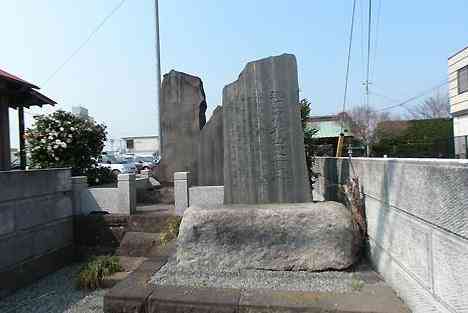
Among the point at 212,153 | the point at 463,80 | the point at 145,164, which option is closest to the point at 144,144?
the point at 145,164

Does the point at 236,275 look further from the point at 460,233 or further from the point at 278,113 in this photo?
the point at 460,233

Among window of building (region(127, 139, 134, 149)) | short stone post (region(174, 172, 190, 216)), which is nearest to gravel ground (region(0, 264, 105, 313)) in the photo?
short stone post (region(174, 172, 190, 216))

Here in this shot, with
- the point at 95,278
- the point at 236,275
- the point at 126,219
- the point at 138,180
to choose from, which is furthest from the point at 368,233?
the point at 138,180

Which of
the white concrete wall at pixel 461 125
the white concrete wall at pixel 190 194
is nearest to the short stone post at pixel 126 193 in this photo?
the white concrete wall at pixel 190 194

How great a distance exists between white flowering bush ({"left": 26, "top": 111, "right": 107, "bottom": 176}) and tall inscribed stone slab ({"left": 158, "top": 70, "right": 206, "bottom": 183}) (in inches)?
77.1

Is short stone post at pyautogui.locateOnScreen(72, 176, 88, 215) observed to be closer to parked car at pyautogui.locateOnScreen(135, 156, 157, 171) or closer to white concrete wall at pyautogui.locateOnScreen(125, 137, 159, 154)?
parked car at pyautogui.locateOnScreen(135, 156, 157, 171)

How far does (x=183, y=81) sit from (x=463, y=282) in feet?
29.1

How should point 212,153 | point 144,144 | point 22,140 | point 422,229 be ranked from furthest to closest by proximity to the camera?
point 144,144 → point 22,140 → point 212,153 → point 422,229

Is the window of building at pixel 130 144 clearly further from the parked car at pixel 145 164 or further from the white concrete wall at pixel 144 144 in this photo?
the parked car at pixel 145 164

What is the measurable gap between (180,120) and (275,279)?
685 centimetres

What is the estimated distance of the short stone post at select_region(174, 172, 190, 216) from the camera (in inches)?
286

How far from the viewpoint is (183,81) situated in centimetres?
1018

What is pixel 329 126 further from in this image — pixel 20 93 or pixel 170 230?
pixel 170 230

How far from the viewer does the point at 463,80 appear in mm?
22828
